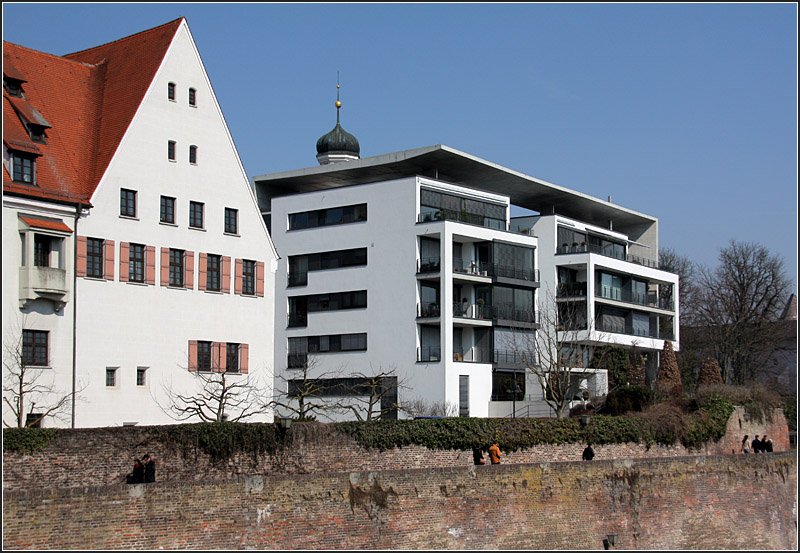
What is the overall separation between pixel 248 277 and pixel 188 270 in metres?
3.46

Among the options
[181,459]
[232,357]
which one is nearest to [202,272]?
[232,357]

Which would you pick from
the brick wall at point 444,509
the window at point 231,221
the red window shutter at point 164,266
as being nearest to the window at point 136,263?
the red window shutter at point 164,266

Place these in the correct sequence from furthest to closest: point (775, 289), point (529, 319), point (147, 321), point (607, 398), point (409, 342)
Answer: point (775, 289), point (529, 319), point (409, 342), point (607, 398), point (147, 321)

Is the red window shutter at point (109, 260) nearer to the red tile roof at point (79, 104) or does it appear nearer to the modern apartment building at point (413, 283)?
the red tile roof at point (79, 104)

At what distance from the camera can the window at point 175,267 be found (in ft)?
146

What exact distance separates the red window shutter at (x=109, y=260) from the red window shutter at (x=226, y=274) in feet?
18.0

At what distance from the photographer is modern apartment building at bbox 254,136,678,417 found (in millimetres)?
65688

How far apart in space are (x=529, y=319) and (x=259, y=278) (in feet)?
87.2

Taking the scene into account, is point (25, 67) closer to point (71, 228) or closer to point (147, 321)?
point (71, 228)

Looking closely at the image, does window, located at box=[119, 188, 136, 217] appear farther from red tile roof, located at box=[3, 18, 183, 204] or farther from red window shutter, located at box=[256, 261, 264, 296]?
red window shutter, located at box=[256, 261, 264, 296]

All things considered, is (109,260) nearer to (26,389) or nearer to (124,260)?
(124,260)

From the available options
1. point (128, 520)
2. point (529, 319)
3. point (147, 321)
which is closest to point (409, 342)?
point (529, 319)

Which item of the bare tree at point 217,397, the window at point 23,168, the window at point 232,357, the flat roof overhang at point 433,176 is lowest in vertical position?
the bare tree at point 217,397

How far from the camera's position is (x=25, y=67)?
42875mm
